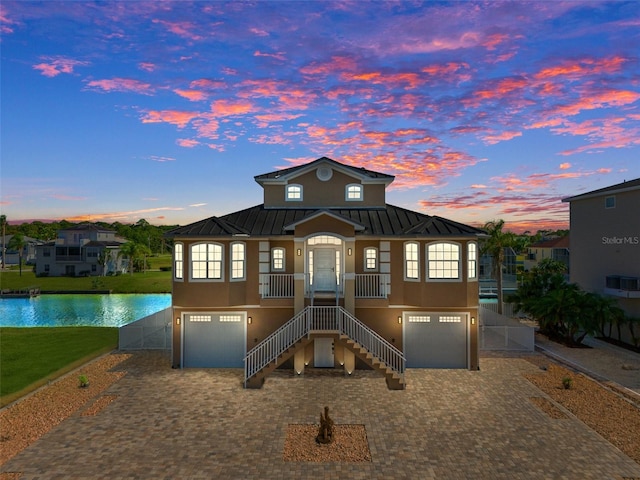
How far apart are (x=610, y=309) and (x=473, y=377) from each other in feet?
36.3

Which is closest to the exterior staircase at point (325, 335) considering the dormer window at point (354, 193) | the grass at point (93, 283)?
the dormer window at point (354, 193)

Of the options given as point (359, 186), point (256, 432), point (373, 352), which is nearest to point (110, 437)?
point (256, 432)

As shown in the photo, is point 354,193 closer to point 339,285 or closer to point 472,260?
point 339,285

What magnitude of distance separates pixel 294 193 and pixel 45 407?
14.5 meters

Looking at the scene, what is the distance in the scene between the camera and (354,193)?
70.7ft

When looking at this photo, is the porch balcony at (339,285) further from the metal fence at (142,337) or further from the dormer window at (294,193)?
the metal fence at (142,337)

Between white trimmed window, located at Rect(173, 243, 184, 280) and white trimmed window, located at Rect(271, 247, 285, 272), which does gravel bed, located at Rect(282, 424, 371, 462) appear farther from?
white trimmed window, located at Rect(173, 243, 184, 280)

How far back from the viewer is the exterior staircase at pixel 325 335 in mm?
15961

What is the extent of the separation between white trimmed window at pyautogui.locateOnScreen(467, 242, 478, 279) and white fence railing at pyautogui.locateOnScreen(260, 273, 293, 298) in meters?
8.73

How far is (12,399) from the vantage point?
14.4m

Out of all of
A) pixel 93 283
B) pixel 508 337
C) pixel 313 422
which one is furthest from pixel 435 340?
pixel 93 283

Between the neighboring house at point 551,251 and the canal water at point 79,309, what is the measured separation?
169 feet

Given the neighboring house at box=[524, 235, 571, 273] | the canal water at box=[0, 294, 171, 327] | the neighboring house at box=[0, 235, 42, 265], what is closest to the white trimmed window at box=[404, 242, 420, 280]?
the canal water at box=[0, 294, 171, 327]

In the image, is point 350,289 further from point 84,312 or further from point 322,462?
point 84,312
